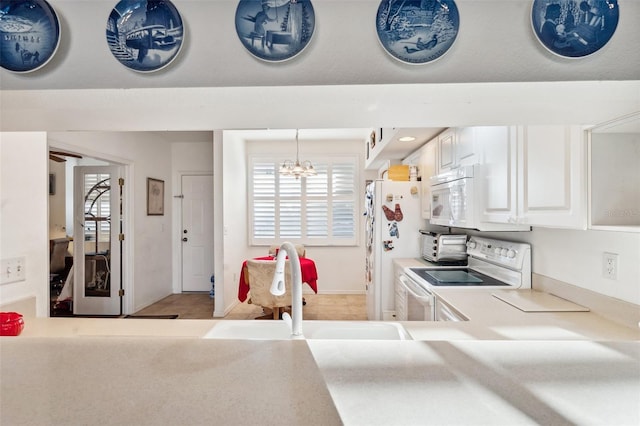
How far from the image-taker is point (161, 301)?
4.38 m

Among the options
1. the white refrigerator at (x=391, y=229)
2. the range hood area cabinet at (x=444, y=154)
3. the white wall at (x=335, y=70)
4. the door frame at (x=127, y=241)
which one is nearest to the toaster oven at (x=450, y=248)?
the range hood area cabinet at (x=444, y=154)

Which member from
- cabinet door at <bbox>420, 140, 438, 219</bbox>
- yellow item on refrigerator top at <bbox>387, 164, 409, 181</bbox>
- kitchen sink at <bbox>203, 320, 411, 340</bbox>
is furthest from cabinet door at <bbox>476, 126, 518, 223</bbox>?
yellow item on refrigerator top at <bbox>387, 164, 409, 181</bbox>

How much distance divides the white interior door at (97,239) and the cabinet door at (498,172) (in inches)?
162

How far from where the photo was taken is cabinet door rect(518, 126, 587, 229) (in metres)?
1.23

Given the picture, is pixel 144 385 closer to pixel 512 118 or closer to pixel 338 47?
pixel 338 47

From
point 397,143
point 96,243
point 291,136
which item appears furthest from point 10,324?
point 291,136

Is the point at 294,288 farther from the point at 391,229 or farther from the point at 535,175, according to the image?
the point at 391,229

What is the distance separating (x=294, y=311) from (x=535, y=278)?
169cm

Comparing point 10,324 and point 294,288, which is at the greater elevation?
point 294,288

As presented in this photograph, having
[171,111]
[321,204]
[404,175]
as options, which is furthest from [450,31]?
[321,204]

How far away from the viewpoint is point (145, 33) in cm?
74

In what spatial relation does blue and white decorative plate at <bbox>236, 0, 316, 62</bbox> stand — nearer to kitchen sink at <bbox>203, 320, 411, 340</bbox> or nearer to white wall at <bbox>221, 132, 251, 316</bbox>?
kitchen sink at <bbox>203, 320, 411, 340</bbox>

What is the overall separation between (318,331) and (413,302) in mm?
1260

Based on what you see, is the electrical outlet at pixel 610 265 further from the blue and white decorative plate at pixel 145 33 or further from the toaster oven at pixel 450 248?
the blue and white decorative plate at pixel 145 33
